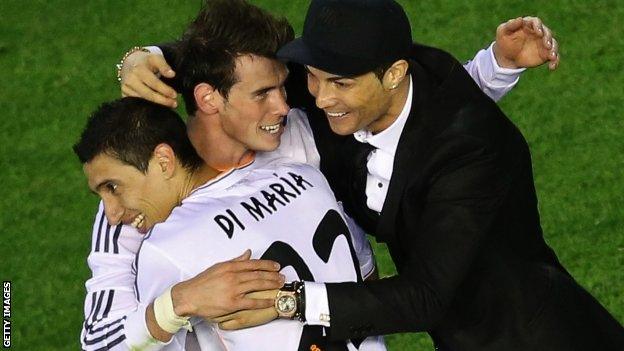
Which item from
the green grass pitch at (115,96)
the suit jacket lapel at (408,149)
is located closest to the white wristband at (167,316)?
the suit jacket lapel at (408,149)

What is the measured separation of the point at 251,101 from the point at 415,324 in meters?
1.31

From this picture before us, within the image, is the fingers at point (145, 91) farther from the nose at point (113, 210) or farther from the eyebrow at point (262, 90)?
the nose at point (113, 210)

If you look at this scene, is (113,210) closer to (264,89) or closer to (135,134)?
(135,134)

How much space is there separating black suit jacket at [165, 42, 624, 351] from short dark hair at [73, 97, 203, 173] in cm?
69

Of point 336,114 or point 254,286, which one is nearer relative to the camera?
point 254,286

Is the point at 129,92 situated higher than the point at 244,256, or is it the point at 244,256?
the point at 129,92

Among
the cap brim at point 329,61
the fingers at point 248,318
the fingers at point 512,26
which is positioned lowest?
the fingers at point 248,318

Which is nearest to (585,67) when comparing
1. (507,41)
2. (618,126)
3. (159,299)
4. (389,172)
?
(618,126)

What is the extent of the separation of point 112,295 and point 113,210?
38 cm

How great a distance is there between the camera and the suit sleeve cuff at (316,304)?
550cm

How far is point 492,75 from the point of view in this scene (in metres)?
6.45

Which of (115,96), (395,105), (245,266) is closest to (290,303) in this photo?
(245,266)

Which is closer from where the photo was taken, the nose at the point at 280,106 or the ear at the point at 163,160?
the ear at the point at 163,160

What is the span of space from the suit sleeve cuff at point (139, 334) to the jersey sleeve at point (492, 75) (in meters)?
1.88
